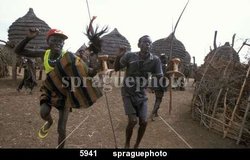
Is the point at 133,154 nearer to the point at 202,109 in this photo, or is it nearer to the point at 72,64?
the point at 72,64

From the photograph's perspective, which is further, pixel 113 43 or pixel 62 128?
pixel 113 43

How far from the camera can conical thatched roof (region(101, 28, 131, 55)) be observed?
1986 cm

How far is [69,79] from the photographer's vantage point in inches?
203

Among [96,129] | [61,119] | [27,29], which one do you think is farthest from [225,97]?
[27,29]

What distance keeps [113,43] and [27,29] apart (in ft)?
19.1

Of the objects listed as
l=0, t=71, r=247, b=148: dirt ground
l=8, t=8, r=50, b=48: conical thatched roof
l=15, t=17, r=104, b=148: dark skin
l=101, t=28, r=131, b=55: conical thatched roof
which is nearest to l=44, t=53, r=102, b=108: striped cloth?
l=15, t=17, r=104, b=148: dark skin

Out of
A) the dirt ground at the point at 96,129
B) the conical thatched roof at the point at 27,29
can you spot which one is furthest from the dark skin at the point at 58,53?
the conical thatched roof at the point at 27,29

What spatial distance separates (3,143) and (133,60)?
9.39 feet

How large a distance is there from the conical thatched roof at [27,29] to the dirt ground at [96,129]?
456 cm

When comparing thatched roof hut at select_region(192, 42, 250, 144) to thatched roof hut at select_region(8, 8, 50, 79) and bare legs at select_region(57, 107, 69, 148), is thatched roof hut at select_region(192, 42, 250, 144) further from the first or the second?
thatched roof hut at select_region(8, 8, 50, 79)

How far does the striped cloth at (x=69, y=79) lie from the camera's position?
5.11 meters

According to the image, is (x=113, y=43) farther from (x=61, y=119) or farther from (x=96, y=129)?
(x=61, y=119)

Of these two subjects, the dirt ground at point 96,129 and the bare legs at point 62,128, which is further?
the dirt ground at point 96,129

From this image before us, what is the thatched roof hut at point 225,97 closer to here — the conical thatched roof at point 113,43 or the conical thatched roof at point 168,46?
the conical thatched roof at point 168,46
